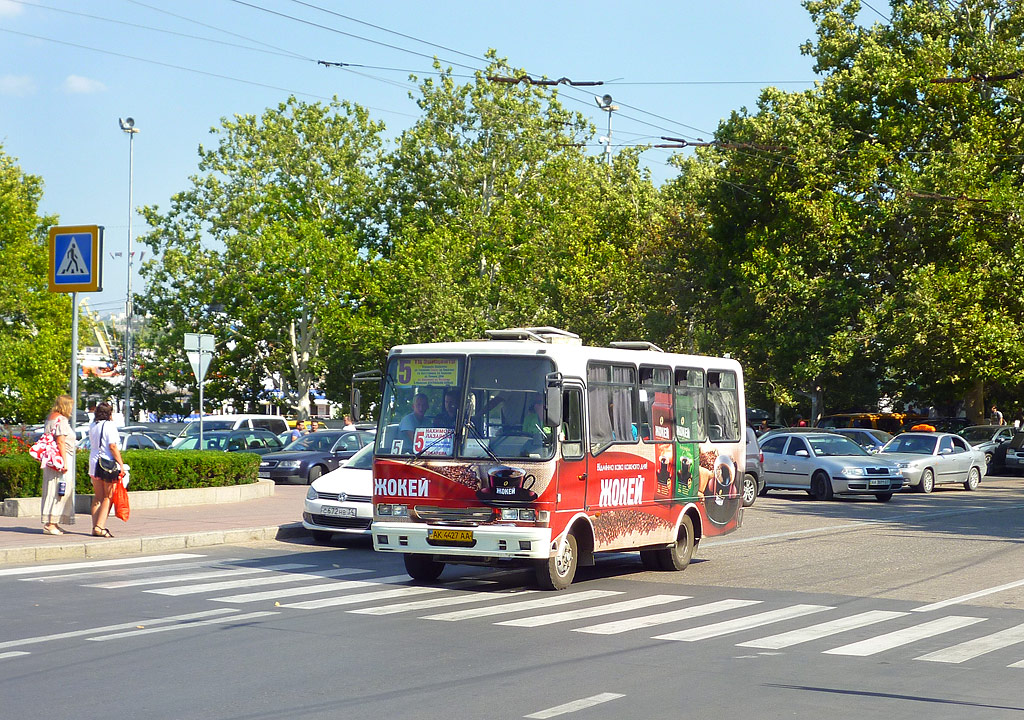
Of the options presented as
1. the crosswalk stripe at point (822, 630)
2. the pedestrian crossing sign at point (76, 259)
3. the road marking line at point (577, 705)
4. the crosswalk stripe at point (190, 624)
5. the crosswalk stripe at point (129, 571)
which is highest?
the pedestrian crossing sign at point (76, 259)

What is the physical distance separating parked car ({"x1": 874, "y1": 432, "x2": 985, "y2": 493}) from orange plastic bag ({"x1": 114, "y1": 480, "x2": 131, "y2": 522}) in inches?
814

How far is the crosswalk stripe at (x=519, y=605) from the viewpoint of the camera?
11.1m

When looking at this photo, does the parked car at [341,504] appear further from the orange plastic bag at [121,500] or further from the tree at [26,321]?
the tree at [26,321]

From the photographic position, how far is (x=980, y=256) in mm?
41656

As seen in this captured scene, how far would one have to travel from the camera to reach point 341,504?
1725 centimetres

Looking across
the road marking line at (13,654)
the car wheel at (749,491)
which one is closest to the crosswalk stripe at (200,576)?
the road marking line at (13,654)

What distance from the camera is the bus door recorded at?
12.9m

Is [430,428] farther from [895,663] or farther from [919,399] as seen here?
[919,399]

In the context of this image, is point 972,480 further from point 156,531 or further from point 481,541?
point 481,541

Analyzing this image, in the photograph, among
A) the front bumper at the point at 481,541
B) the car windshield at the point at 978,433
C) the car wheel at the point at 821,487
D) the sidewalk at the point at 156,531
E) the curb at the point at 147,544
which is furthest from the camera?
the car windshield at the point at 978,433

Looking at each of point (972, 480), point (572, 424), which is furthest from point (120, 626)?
point (972, 480)

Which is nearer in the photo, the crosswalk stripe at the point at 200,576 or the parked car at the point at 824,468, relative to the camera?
the crosswalk stripe at the point at 200,576

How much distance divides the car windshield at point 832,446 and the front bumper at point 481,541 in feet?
58.8

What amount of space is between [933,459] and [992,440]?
12.4 metres
